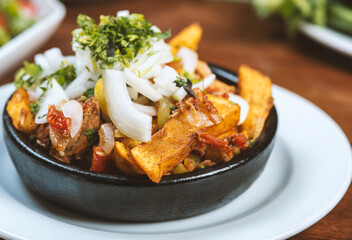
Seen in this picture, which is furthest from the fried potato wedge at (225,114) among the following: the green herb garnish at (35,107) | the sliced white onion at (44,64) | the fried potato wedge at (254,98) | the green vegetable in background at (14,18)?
the green vegetable in background at (14,18)

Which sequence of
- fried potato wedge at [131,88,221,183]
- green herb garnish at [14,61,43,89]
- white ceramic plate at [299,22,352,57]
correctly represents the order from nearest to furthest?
fried potato wedge at [131,88,221,183] < green herb garnish at [14,61,43,89] < white ceramic plate at [299,22,352,57]

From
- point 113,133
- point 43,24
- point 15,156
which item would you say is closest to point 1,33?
point 43,24

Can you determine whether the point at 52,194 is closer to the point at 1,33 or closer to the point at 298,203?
the point at 298,203

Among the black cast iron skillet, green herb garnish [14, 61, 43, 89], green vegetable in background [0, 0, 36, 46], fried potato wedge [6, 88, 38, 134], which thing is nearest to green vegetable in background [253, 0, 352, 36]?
green vegetable in background [0, 0, 36, 46]

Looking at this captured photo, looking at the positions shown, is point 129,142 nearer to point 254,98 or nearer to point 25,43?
point 254,98

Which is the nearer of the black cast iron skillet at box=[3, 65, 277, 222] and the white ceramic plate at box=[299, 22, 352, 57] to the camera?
the black cast iron skillet at box=[3, 65, 277, 222]

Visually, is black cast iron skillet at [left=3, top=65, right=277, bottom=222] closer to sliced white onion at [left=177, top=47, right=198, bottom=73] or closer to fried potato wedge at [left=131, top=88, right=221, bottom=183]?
fried potato wedge at [left=131, top=88, right=221, bottom=183]

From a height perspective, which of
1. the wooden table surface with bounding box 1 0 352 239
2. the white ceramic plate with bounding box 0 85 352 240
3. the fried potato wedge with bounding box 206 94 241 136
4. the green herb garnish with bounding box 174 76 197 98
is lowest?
the wooden table surface with bounding box 1 0 352 239

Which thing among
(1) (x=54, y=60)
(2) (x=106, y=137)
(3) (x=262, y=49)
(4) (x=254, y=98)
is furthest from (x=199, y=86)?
(3) (x=262, y=49)
